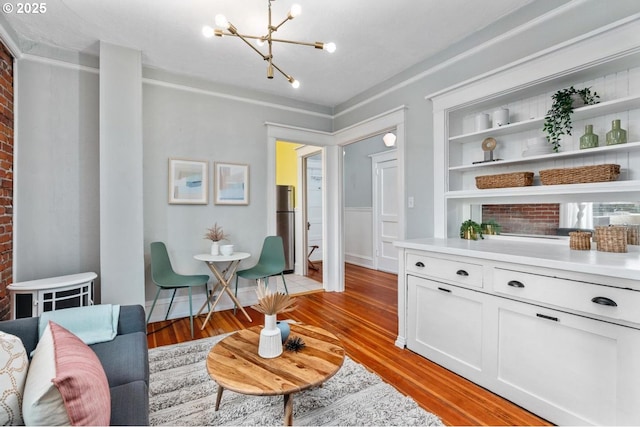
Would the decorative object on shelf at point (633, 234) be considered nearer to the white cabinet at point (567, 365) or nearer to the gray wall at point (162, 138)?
the white cabinet at point (567, 365)

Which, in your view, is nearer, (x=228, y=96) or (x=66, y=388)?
(x=66, y=388)

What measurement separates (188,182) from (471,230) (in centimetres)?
297

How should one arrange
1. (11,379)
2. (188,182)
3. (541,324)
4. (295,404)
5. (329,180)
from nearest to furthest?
(11,379) < (541,324) < (295,404) < (188,182) < (329,180)

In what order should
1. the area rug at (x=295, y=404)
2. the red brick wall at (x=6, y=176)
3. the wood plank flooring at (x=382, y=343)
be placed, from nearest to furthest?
the area rug at (x=295, y=404)
the wood plank flooring at (x=382, y=343)
the red brick wall at (x=6, y=176)

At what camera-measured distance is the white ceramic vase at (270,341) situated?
1531 millimetres

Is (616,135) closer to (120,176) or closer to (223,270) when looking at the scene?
(223,270)

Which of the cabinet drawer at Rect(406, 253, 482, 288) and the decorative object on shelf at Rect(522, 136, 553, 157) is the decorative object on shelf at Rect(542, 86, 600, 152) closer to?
the decorative object on shelf at Rect(522, 136, 553, 157)

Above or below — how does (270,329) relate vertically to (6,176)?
below

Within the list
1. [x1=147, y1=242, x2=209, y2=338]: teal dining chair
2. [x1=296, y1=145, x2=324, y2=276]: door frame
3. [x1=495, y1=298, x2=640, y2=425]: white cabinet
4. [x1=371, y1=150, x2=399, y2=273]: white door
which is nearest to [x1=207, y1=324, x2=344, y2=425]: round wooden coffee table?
[x1=495, y1=298, x2=640, y2=425]: white cabinet

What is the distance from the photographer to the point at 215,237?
129 inches

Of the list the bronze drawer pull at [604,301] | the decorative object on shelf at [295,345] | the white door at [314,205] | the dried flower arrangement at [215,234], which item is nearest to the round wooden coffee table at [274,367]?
the decorative object on shelf at [295,345]

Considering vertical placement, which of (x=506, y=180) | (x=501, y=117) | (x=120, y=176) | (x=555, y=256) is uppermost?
(x=501, y=117)

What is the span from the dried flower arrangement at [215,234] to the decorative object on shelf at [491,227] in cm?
270

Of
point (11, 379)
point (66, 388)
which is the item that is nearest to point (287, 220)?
point (11, 379)
